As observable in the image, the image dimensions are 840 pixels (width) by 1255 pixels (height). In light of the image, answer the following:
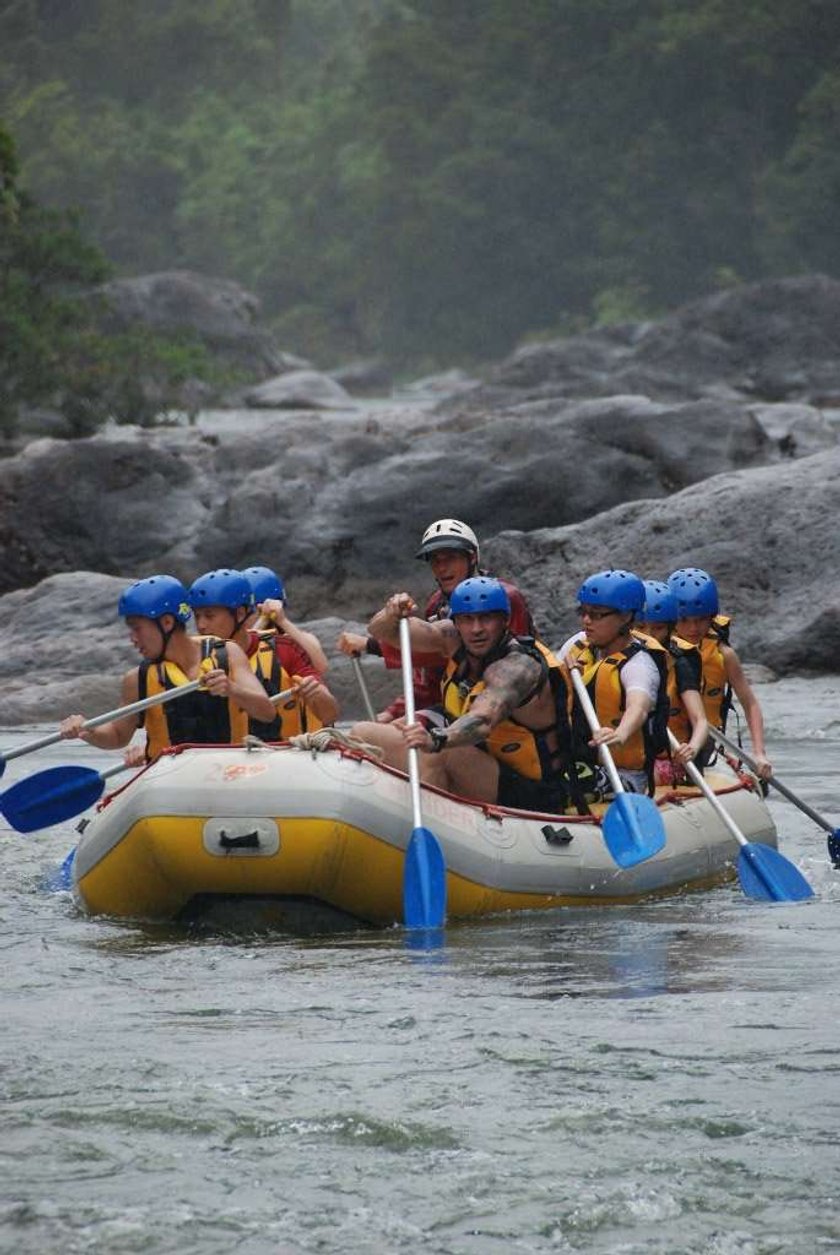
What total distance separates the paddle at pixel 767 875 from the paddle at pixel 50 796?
2481 mm

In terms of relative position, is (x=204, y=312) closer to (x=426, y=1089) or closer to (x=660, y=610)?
(x=660, y=610)

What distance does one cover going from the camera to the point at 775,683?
54.0 feet

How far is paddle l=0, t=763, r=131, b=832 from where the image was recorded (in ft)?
32.6

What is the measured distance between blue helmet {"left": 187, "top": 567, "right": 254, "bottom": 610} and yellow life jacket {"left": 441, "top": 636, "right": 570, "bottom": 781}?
86 cm

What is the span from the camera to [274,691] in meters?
9.89

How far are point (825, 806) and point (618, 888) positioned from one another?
326 cm

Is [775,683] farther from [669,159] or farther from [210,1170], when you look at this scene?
[669,159]

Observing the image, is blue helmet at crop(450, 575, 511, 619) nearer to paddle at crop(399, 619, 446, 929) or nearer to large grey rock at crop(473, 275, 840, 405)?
paddle at crop(399, 619, 446, 929)

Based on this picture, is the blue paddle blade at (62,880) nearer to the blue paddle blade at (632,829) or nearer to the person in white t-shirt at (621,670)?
the person in white t-shirt at (621,670)

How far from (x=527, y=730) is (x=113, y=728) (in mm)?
1646

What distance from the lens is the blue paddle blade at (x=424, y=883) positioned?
846 cm

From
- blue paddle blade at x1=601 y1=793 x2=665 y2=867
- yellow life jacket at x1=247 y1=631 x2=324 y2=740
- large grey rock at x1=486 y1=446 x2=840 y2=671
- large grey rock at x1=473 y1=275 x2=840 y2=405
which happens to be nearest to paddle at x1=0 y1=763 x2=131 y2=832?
yellow life jacket at x1=247 y1=631 x2=324 y2=740

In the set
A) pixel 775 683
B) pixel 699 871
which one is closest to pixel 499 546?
pixel 775 683

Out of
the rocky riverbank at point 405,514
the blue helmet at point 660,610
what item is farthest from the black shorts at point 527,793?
the rocky riverbank at point 405,514
